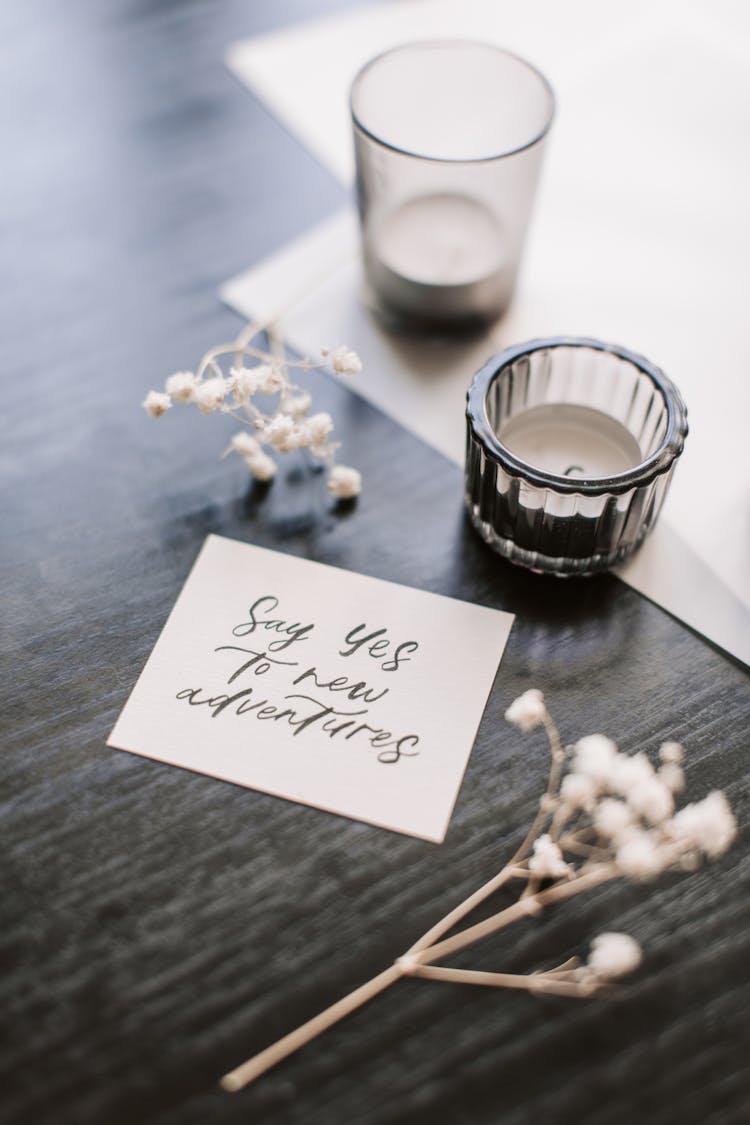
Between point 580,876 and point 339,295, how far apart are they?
467 millimetres

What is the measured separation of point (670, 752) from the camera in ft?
1.65

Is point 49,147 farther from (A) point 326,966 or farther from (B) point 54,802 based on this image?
(A) point 326,966

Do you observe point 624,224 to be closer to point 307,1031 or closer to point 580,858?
point 580,858

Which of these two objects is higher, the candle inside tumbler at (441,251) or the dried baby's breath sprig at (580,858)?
the candle inside tumbler at (441,251)

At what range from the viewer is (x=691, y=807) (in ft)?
1.64

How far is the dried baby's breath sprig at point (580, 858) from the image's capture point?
0.46 m

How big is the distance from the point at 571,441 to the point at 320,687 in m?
0.22

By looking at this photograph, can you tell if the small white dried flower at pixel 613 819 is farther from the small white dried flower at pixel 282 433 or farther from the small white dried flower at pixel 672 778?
the small white dried flower at pixel 282 433

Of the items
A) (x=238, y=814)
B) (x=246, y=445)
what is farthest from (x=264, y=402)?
(x=238, y=814)

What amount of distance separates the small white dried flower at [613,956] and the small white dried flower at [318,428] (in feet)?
1.10

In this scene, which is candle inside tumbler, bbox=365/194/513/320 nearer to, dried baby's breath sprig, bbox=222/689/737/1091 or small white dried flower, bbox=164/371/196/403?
small white dried flower, bbox=164/371/196/403

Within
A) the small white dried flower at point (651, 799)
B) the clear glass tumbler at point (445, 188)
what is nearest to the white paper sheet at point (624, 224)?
the clear glass tumbler at point (445, 188)

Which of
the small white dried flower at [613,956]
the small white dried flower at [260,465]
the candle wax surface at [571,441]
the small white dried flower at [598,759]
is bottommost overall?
the small white dried flower at [613,956]

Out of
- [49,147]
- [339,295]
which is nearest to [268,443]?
[339,295]
